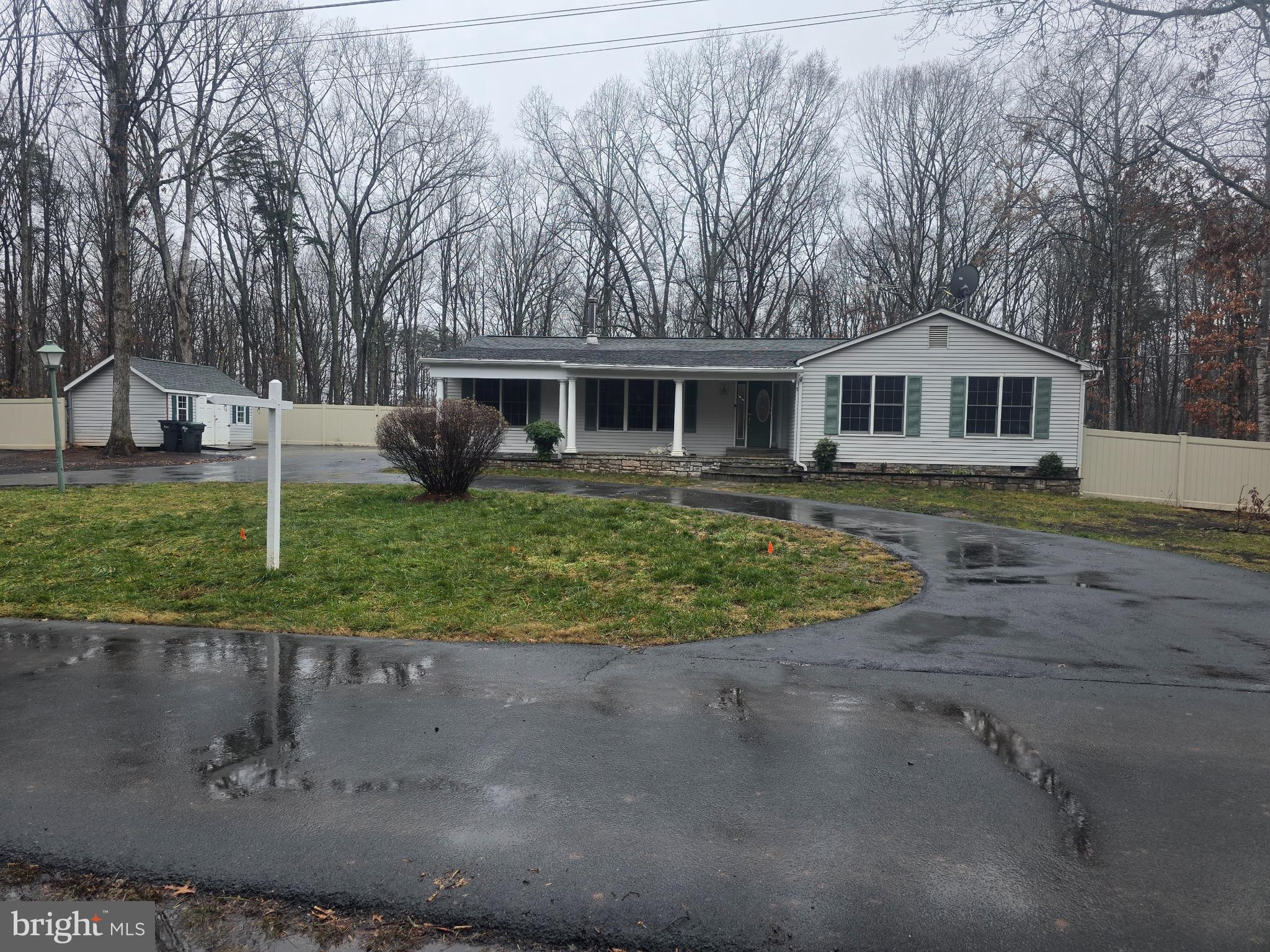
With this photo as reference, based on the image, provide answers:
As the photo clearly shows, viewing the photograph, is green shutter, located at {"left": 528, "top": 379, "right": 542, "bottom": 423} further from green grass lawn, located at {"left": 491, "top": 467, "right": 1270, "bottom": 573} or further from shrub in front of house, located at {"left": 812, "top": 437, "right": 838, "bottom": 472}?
shrub in front of house, located at {"left": 812, "top": 437, "right": 838, "bottom": 472}

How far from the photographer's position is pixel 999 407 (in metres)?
20.7

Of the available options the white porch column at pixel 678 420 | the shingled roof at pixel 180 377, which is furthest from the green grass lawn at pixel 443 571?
the shingled roof at pixel 180 377

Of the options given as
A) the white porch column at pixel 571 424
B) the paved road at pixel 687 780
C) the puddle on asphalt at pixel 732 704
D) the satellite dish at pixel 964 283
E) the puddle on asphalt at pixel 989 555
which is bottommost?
the paved road at pixel 687 780

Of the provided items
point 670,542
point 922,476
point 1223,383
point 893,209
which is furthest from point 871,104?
point 670,542

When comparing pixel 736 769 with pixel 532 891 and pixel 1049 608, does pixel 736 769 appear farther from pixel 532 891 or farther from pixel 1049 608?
pixel 1049 608

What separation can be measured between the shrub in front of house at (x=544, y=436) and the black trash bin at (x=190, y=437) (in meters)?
11.7

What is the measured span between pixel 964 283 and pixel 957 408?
4.63 metres

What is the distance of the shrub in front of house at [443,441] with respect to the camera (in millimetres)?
12281

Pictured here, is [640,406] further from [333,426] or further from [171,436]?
[333,426]

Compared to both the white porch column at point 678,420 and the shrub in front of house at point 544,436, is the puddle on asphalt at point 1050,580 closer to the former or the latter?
the white porch column at point 678,420

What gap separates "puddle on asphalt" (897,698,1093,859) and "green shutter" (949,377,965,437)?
683 inches

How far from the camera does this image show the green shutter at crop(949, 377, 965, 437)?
20.7m

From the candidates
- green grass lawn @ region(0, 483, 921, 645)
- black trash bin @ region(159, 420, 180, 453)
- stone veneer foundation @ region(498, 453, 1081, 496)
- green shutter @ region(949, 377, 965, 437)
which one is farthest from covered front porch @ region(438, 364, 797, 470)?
green grass lawn @ region(0, 483, 921, 645)

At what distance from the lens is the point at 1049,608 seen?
7.42 meters
